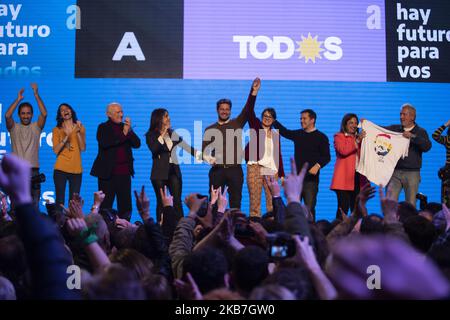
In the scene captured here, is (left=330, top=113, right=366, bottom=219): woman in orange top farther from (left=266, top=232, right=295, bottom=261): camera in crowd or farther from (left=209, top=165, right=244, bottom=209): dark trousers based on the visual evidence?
(left=266, top=232, right=295, bottom=261): camera in crowd

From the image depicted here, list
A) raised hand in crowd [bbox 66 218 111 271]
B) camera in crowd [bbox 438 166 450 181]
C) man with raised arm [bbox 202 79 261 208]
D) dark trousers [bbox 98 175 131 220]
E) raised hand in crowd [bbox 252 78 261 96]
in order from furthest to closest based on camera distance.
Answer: dark trousers [bbox 98 175 131 220], man with raised arm [bbox 202 79 261 208], camera in crowd [bbox 438 166 450 181], raised hand in crowd [bbox 252 78 261 96], raised hand in crowd [bbox 66 218 111 271]

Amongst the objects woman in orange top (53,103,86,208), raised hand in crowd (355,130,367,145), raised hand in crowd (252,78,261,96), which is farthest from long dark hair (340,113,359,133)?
woman in orange top (53,103,86,208)

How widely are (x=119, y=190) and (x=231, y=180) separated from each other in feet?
4.18

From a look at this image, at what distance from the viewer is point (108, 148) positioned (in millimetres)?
6250

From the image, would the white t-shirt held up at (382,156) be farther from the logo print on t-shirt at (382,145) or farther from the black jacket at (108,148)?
the black jacket at (108,148)

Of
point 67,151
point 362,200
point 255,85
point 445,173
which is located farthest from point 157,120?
point 362,200

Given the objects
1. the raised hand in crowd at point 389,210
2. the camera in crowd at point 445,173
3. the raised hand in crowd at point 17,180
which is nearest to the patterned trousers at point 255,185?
the camera in crowd at point 445,173

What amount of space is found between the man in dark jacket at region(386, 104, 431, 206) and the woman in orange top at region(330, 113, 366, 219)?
46cm

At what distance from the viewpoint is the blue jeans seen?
20.4ft

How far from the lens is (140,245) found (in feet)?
8.30

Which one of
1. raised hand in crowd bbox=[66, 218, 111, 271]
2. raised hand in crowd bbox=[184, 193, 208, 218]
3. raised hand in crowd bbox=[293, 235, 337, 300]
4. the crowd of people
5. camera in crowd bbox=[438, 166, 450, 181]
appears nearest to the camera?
the crowd of people

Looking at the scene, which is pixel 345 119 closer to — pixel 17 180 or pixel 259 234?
pixel 259 234

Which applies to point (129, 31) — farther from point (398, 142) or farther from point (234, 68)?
point (398, 142)
